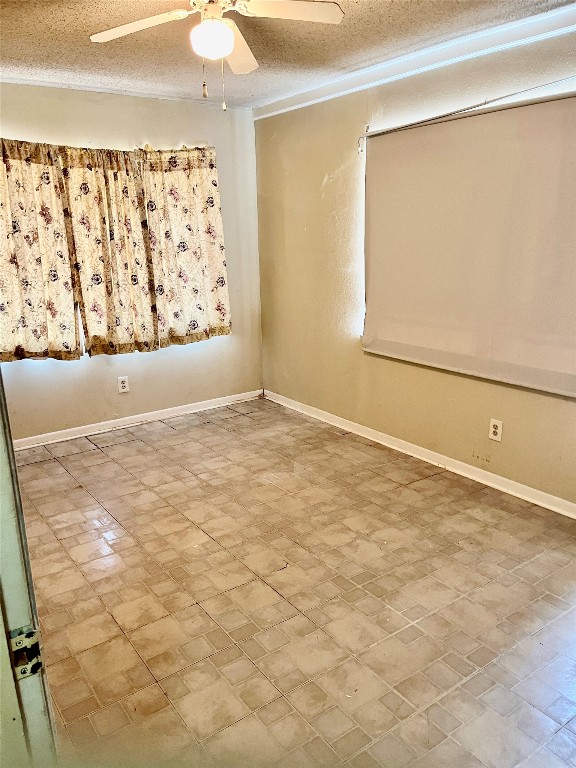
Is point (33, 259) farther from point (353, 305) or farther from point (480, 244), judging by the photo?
point (480, 244)

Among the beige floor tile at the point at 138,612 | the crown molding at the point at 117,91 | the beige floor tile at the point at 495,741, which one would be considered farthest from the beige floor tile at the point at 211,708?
the crown molding at the point at 117,91

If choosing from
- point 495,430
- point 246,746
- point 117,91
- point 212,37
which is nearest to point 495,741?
point 246,746

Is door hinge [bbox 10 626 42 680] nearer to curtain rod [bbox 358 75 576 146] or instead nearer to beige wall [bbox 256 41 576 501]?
beige wall [bbox 256 41 576 501]

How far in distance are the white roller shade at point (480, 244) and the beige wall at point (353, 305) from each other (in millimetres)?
136

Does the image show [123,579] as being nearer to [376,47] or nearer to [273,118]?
[376,47]

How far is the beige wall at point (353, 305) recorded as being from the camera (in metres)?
3.01

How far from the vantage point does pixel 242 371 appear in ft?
16.5

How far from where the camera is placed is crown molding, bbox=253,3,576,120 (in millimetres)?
2631

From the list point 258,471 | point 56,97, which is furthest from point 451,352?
point 56,97

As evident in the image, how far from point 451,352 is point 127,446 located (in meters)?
2.31

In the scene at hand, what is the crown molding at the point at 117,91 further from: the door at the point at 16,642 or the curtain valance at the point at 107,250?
the door at the point at 16,642

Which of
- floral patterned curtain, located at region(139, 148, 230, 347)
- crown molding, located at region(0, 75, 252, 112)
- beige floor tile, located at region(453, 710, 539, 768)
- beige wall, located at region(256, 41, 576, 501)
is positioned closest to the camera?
beige floor tile, located at region(453, 710, 539, 768)

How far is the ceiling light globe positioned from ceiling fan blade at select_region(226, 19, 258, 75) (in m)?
0.10

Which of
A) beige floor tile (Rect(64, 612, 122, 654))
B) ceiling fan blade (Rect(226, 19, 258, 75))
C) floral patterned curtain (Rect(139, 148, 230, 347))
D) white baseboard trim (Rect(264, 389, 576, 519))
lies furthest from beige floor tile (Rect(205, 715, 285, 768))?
floral patterned curtain (Rect(139, 148, 230, 347))
